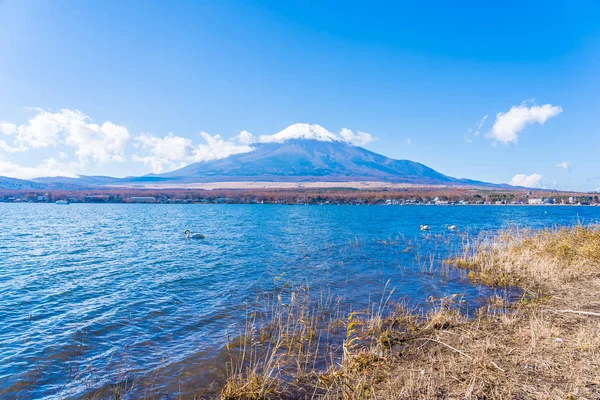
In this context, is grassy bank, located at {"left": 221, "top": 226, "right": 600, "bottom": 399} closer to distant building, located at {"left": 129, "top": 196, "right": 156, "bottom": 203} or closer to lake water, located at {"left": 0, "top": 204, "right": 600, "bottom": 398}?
lake water, located at {"left": 0, "top": 204, "right": 600, "bottom": 398}

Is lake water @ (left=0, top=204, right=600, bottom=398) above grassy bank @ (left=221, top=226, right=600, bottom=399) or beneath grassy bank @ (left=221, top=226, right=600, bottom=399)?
beneath

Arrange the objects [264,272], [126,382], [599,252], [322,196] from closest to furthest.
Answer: [126,382], [599,252], [264,272], [322,196]

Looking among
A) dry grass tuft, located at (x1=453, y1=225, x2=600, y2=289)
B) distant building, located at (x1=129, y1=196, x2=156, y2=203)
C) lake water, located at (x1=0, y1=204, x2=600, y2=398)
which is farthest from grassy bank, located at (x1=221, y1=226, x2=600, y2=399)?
distant building, located at (x1=129, y1=196, x2=156, y2=203)

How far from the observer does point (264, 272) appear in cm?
1802

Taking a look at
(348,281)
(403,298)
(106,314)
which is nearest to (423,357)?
(403,298)

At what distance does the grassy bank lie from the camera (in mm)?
5430

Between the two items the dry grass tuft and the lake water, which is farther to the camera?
the dry grass tuft

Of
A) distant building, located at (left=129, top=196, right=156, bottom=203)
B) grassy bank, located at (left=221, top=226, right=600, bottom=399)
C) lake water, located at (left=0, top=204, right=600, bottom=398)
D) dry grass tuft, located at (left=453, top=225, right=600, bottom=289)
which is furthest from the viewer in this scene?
distant building, located at (left=129, top=196, right=156, bottom=203)

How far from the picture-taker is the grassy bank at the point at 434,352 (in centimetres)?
543

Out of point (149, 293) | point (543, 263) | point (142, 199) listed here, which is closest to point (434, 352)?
point (543, 263)

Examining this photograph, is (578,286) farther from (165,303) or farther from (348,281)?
(165,303)

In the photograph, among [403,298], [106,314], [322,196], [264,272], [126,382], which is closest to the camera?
[126,382]

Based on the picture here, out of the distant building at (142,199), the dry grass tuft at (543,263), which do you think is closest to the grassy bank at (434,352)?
the dry grass tuft at (543,263)

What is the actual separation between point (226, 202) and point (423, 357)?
11651 centimetres
